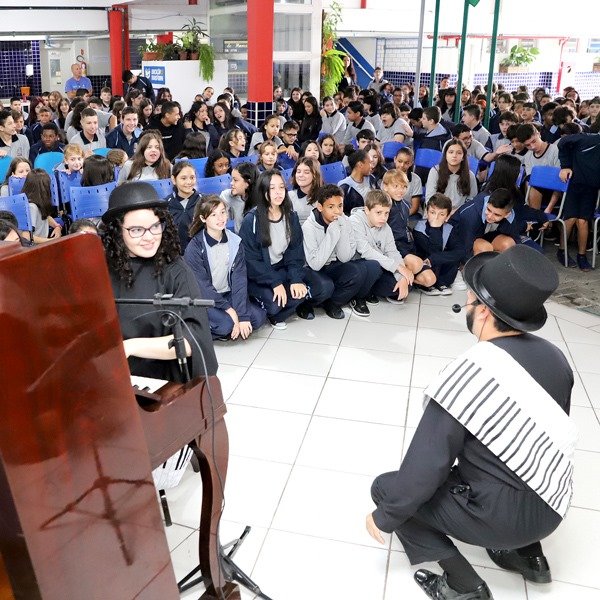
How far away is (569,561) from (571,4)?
18716 mm

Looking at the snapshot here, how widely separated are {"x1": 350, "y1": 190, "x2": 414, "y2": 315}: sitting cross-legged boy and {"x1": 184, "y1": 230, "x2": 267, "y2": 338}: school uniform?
1.07m

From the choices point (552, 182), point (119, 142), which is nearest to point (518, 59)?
point (552, 182)

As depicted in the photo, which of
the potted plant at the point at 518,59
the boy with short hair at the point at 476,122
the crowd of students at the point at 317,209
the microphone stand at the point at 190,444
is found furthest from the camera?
the potted plant at the point at 518,59

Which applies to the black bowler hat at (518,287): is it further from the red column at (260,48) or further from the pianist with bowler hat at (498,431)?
the red column at (260,48)

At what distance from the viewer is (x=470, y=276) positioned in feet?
8.02

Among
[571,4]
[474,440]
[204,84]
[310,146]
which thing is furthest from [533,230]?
[571,4]

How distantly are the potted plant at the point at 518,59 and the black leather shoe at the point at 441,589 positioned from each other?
19307 millimetres

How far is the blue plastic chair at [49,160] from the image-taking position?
269 inches

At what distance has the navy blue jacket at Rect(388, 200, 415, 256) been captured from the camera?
5766 millimetres

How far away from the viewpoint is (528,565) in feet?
8.80

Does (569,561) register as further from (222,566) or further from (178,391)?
(178,391)

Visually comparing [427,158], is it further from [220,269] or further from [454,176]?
[220,269]

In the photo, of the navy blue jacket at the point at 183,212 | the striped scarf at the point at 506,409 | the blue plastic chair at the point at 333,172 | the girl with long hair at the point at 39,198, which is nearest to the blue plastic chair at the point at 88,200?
the girl with long hair at the point at 39,198

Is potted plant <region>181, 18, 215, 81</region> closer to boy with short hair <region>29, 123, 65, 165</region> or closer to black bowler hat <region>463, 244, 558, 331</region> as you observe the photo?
boy with short hair <region>29, 123, 65, 165</region>
